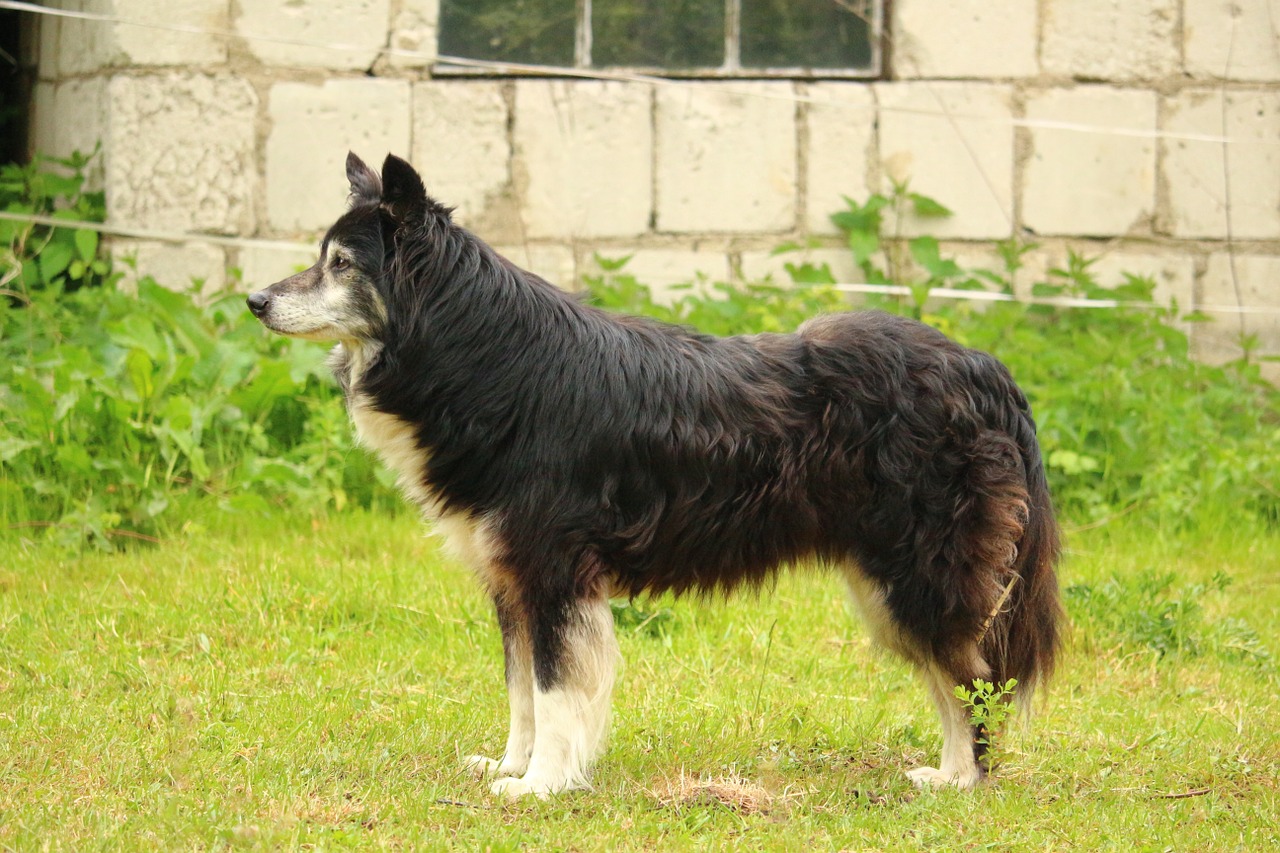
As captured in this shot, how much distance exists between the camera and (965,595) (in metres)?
3.87

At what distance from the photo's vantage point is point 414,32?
7.68m

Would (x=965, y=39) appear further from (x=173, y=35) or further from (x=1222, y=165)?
(x=173, y=35)

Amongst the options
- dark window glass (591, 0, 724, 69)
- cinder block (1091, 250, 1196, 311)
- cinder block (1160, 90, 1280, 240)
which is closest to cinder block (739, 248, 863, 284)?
dark window glass (591, 0, 724, 69)

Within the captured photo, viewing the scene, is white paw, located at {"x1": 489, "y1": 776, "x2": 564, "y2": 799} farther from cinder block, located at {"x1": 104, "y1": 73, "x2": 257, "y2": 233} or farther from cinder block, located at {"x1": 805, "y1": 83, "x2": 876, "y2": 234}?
cinder block, located at {"x1": 805, "y1": 83, "x2": 876, "y2": 234}

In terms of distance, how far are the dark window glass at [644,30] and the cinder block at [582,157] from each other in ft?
0.94

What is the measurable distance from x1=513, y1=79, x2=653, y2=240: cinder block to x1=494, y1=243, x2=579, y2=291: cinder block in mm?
Answer: 79

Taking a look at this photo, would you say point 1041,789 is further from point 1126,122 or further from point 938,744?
point 1126,122

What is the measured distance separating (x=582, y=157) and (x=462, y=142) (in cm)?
70

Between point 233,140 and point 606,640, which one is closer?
point 606,640

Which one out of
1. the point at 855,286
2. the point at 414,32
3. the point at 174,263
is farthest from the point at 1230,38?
the point at 174,263

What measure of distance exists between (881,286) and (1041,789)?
4424mm

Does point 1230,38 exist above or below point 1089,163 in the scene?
above

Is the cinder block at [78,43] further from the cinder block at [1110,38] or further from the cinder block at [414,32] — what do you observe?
the cinder block at [1110,38]

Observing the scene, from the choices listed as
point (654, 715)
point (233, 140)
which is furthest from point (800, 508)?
point (233, 140)
